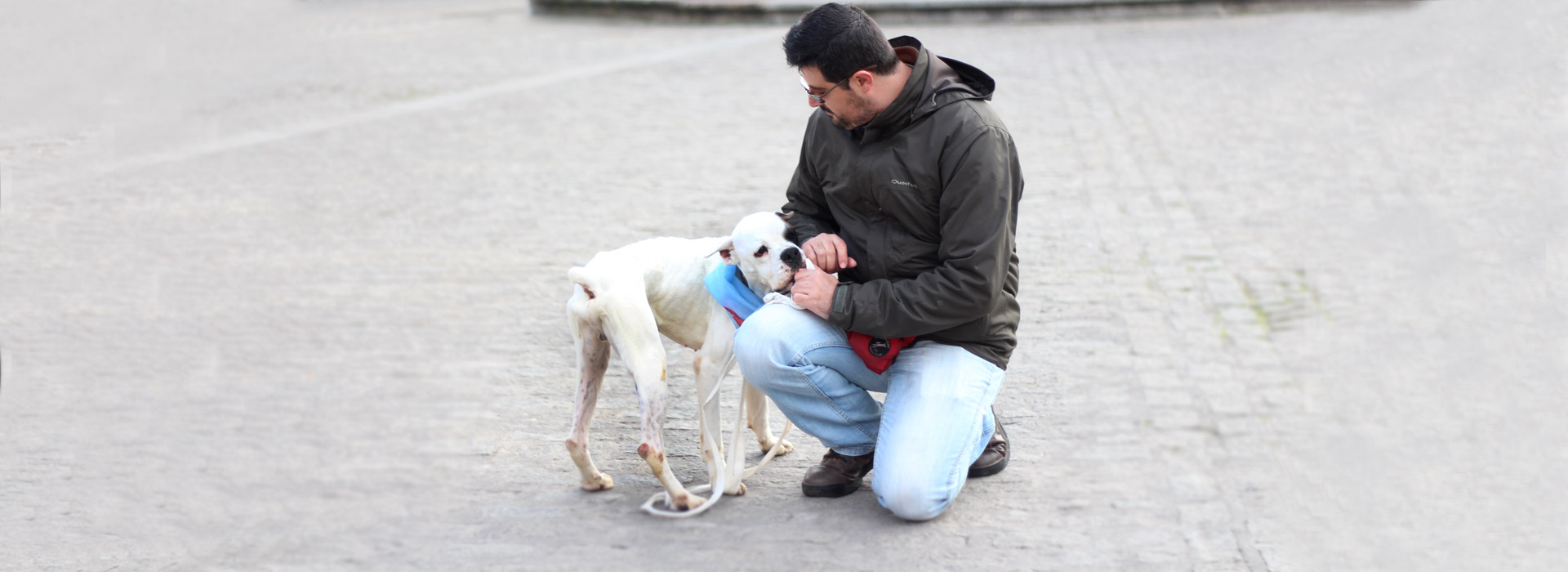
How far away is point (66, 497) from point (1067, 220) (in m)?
5.28

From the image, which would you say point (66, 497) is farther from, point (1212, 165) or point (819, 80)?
point (1212, 165)

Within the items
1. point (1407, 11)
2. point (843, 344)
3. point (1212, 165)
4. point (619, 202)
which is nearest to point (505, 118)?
point (619, 202)

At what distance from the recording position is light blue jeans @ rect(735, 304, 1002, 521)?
3.76 metres

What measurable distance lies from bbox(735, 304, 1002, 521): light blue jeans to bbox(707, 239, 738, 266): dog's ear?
0.18 m

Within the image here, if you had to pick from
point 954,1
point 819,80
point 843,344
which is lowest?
point 954,1

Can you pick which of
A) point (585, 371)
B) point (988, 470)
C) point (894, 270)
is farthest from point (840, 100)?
point (988, 470)

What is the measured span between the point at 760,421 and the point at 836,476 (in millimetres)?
448

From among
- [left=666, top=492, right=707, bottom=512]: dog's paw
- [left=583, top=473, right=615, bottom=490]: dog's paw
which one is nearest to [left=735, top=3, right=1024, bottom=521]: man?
[left=666, top=492, right=707, bottom=512]: dog's paw

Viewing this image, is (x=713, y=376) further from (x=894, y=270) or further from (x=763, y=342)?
(x=894, y=270)

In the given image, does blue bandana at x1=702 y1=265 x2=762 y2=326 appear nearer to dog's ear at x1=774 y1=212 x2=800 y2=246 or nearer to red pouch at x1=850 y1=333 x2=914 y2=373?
dog's ear at x1=774 y1=212 x2=800 y2=246

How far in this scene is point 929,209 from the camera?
374cm

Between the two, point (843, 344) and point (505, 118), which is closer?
point (843, 344)

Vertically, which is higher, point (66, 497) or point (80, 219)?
point (66, 497)

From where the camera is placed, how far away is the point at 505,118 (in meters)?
10.8
